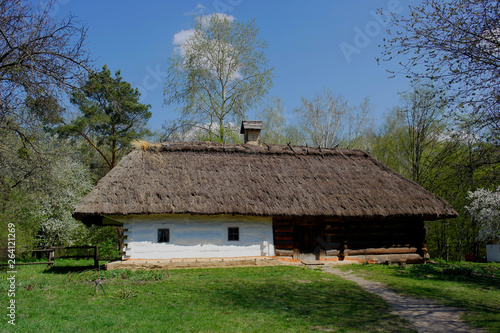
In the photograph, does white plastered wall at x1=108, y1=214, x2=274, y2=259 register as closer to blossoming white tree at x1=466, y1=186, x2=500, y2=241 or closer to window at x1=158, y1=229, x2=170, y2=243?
window at x1=158, y1=229, x2=170, y2=243

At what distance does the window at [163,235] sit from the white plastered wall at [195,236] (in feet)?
0.55

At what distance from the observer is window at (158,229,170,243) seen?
45.4 feet

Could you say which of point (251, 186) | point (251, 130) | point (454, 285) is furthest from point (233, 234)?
point (454, 285)

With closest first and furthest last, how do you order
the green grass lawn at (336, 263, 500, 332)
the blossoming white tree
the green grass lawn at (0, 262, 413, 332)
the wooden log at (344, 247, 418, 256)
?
the green grass lawn at (0, 262, 413, 332)
the green grass lawn at (336, 263, 500, 332)
the wooden log at (344, 247, 418, 256)
the blossoming white tree

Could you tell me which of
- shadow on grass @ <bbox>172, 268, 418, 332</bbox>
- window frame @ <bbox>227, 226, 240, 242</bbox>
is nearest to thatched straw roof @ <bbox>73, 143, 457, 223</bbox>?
window frame @ <bbox>227, 226, 240, 242</bbox>

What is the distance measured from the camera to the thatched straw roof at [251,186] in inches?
528

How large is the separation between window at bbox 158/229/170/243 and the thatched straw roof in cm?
119

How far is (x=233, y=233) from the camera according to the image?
14391 millimetres

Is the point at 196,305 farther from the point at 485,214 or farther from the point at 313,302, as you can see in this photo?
the point at 485,214

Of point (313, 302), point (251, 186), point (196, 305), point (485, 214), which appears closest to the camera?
point (196, 305)

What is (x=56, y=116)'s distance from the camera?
25.4 ft

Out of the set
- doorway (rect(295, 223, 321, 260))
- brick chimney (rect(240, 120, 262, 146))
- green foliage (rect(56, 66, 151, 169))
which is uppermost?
green foliage (rect(56, 66, 151, 169))

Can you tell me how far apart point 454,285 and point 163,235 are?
9763 mm

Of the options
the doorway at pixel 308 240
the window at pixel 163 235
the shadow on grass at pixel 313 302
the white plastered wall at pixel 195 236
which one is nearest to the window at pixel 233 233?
the white plastered wall at pixel 195 236
